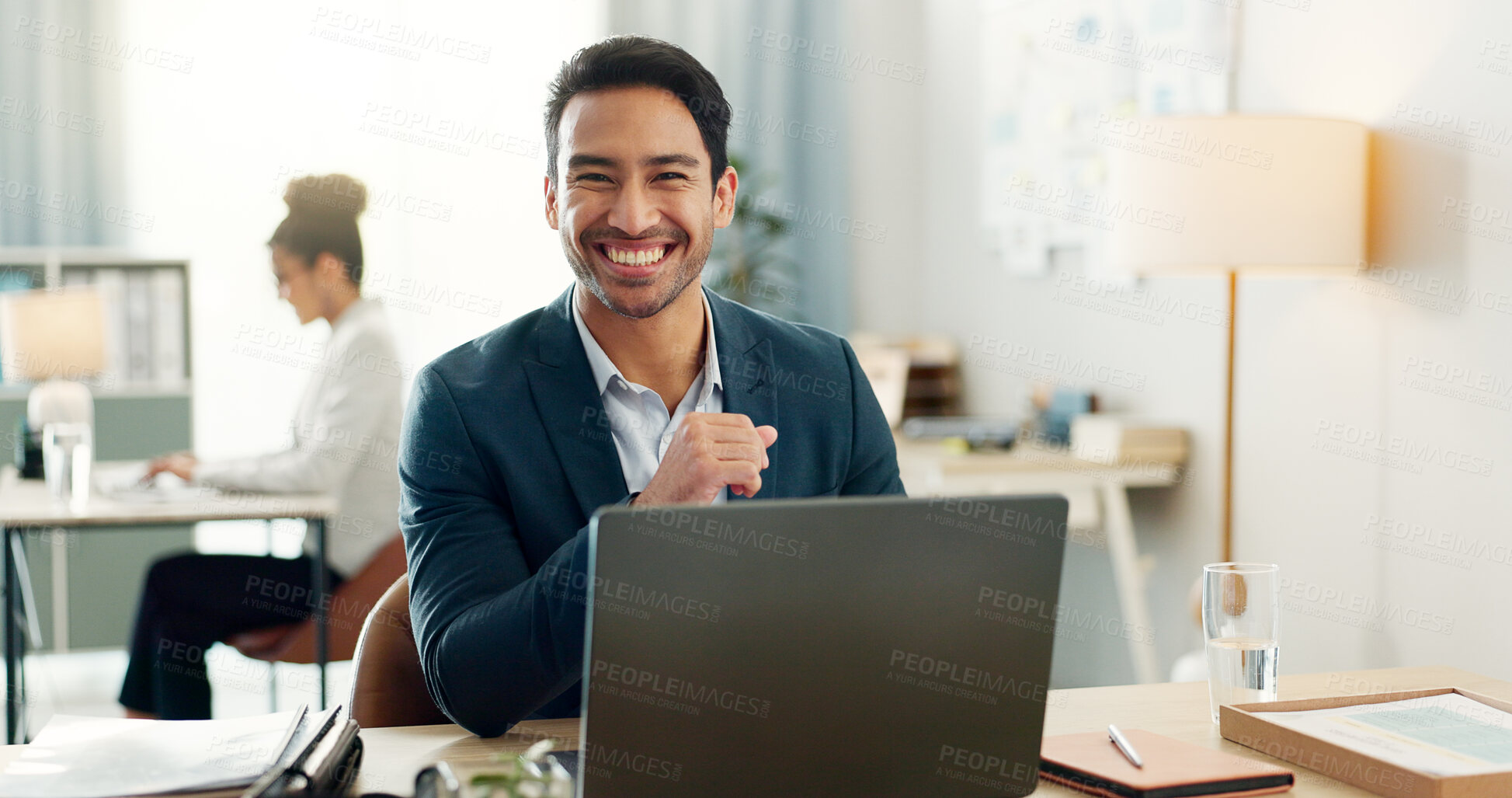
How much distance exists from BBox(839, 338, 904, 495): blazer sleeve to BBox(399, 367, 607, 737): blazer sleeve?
402mm

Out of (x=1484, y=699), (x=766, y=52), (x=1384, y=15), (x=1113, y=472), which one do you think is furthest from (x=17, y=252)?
(x=1484, y=699)

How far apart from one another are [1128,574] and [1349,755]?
212 centimetres

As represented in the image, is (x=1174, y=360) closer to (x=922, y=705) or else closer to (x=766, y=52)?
(x=766, y=52)

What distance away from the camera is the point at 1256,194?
7.91ft

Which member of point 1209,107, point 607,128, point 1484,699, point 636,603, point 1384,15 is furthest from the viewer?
point 1209,107

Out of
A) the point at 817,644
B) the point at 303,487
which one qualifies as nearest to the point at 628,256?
the point at 817,644

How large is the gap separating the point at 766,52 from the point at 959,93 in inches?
30.6

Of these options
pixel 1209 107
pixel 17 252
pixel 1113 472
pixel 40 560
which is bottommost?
pixel 40 560

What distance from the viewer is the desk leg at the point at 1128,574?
311 centimetres

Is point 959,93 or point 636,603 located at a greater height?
point 959,93

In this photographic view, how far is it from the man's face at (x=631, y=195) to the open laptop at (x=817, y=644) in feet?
2.11

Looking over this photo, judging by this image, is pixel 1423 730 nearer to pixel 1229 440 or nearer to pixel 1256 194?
pixel 1256 194

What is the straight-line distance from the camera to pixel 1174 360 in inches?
125

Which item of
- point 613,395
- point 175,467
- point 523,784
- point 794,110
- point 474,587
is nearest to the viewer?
point 523,784
